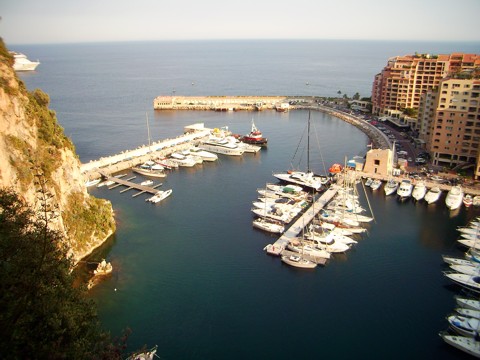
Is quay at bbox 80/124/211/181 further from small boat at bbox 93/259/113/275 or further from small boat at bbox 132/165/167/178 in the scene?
small boat at bbox 93/259/113/275

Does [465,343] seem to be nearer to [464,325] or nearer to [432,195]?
[464,325]

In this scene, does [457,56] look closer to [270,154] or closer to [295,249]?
[270,154]

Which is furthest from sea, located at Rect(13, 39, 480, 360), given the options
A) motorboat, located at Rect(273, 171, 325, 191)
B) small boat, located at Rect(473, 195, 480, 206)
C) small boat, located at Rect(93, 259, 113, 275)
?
motorboat, located at Rect(273, 171, 325, 191)

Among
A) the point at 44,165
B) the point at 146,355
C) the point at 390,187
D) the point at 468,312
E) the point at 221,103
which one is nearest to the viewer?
the point at 146,355

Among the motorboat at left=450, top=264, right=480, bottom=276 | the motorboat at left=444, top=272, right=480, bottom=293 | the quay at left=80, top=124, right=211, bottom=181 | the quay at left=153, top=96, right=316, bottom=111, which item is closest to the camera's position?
the motorboat at left=444, top=272, right=480, bottom=293

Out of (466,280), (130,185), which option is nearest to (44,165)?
(130,185)

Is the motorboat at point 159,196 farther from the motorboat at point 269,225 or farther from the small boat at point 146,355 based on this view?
the small boat at point 146,355
